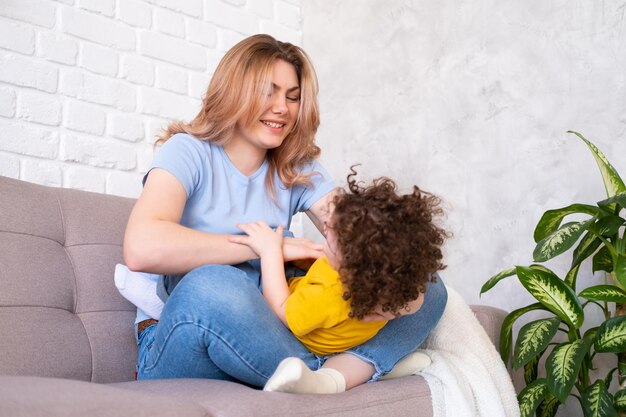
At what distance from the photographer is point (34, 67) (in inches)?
88.8

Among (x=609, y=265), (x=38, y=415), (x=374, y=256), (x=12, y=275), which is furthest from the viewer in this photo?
(x=609, y=265)

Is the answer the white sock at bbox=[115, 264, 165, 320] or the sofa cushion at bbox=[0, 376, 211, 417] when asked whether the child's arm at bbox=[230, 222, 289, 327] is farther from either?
the sofa cushion at bbox=[0, 376, 211, 417]

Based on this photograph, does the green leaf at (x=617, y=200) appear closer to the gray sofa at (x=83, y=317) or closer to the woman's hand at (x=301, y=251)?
the gray sofa at (x=83, y=317)

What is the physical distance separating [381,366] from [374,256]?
283mm

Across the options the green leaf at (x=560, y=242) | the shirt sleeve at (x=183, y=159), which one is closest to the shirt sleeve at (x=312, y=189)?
the shirt sleeve at (x=183, y=159)

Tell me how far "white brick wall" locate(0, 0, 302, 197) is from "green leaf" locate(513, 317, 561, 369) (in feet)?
4.76

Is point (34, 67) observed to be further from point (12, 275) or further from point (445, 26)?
point (445, 26)

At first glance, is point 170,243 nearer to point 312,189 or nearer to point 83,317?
point 83,317

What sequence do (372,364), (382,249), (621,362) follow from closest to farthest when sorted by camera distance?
(382,249), (372,364), (621,362)

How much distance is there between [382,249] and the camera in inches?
46.7

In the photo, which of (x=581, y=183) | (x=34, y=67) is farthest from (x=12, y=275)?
(x=581, y=183)

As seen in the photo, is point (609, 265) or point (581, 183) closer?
point (609, 265)

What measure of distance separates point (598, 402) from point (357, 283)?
2.71 feet

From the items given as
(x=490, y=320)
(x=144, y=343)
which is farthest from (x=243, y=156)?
(x=490, y=320)
